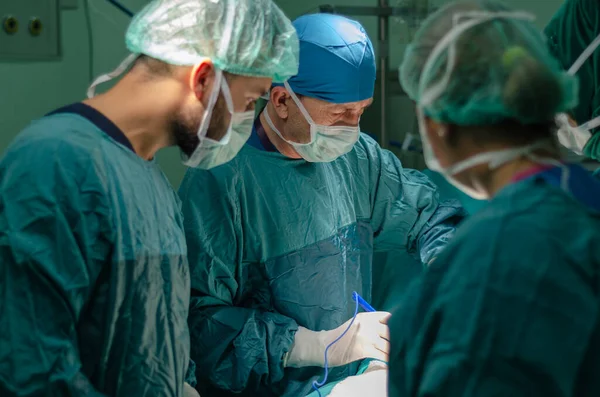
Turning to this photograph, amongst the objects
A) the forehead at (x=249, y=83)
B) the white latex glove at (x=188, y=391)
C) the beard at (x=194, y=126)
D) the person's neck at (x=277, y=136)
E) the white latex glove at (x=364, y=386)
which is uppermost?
the forehead at (x=249, y=83)

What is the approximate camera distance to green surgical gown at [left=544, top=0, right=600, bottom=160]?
1.64 metres

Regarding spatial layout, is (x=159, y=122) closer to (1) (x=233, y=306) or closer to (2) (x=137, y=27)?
(2) (x=137, y=27)

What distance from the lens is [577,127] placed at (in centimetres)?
167

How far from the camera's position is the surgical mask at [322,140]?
1.96 metres

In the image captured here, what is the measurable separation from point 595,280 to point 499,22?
41 centimetres

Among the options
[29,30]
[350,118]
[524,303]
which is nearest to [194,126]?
[350,118]

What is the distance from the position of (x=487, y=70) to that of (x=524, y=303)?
0.35 m

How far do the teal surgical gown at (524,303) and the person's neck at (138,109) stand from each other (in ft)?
2.34

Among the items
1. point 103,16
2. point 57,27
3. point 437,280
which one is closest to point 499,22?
point 437,280

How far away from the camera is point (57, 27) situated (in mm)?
2152

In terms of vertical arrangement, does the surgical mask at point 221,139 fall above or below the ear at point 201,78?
below

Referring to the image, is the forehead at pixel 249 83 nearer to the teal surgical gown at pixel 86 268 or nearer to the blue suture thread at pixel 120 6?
the teal surgical gown at pixel 86 268

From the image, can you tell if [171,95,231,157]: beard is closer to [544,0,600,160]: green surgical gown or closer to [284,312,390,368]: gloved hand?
[284,312,390,368]: gloved hand

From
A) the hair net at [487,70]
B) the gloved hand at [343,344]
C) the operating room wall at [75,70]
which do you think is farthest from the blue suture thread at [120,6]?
the hair net at [487,70]
